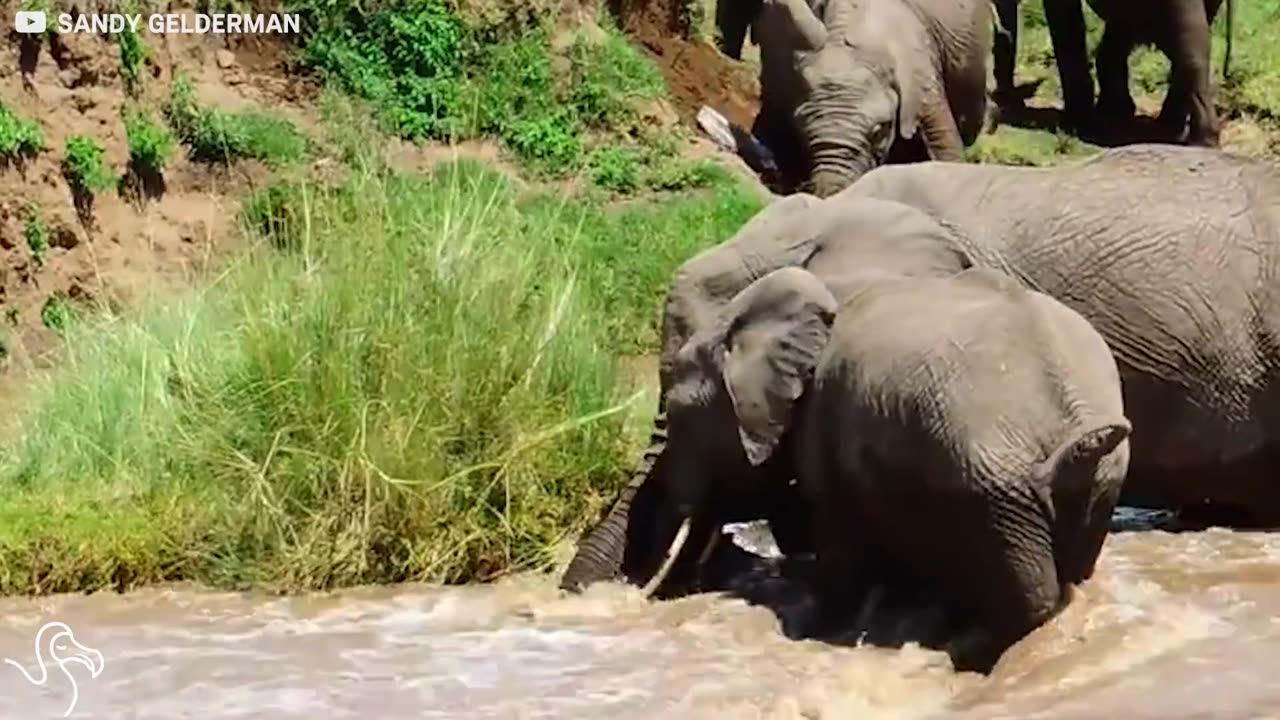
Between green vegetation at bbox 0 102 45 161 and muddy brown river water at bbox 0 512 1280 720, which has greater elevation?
green vegetation at bbox 0 102 45 161

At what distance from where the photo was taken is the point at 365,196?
10719 mm

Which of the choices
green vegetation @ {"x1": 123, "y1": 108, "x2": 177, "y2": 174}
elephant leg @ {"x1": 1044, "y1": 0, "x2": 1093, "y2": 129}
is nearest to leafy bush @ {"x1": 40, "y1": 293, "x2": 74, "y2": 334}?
green vegetation @ {"x1": 123, "y1": 108, "x2": 177, "y2": 174}

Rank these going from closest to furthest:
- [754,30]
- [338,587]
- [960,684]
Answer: [960,684], [338,587], [754,30]

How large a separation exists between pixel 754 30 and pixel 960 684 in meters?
9.93

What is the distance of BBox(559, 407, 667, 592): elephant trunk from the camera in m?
9.01

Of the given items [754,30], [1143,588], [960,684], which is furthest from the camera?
[754,30]

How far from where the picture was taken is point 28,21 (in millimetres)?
14000

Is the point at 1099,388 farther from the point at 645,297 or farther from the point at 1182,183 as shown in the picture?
the point at 645,297

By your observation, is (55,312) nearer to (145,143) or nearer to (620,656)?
(145,143)

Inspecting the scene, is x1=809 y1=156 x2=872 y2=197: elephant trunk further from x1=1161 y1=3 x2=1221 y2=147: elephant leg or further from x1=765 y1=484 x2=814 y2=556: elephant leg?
x1=765 y1=484 x2=814 y2=556: elephant leg

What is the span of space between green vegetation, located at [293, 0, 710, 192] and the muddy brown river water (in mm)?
6196

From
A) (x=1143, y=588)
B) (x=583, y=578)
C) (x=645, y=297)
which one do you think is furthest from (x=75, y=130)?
(x=1143, y=588)

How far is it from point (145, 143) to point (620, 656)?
701 centimetres

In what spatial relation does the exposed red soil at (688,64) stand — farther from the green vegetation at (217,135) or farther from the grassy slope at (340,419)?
the grassy slope at (340,419)
